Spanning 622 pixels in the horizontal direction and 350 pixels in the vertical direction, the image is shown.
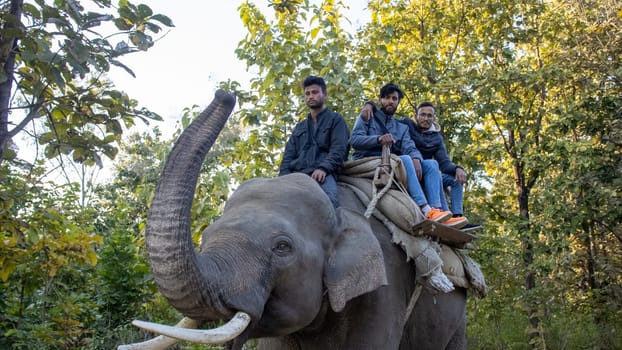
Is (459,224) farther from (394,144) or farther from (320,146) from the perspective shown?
(320,146)

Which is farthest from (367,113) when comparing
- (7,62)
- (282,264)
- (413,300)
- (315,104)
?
(7,62)

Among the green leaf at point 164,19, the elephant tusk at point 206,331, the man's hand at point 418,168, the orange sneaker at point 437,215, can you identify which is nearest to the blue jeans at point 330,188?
the orange sneaker at point 437,215

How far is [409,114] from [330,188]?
5871 mm

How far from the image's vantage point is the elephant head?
2924mm

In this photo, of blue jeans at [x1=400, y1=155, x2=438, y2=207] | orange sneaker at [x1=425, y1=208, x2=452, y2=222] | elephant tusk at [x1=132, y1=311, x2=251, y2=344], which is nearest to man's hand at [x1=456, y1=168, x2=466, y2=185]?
blue jeans at [x1=400, y1=155, x2=438, y2=207]

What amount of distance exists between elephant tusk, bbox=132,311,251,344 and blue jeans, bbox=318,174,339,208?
1.56 meters

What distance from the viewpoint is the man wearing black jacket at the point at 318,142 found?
15.8ft

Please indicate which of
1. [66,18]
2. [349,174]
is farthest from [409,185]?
[66,18]

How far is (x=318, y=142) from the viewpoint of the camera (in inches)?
196

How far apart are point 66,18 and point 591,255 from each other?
34.7 feet

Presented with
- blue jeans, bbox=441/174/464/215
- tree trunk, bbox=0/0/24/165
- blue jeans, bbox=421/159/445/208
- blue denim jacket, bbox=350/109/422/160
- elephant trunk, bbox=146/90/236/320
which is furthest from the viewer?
blue jeans, bbox=441/174/464/215

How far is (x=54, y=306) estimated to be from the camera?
727 cm

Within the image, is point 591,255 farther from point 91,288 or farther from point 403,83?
point 91,288

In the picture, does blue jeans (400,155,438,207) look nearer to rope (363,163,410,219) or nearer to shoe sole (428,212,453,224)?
rope (363,163,410,219)
